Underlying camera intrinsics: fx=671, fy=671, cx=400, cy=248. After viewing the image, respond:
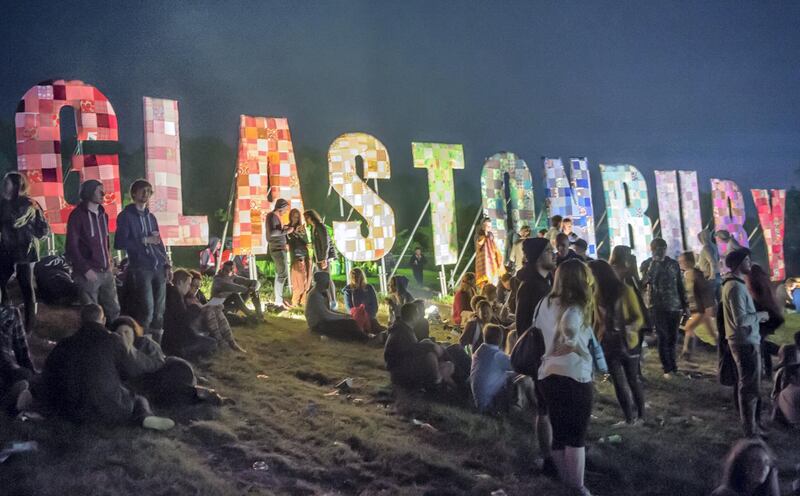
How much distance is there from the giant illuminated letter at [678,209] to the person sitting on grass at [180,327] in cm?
1268

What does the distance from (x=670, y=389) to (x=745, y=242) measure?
11.0 meters

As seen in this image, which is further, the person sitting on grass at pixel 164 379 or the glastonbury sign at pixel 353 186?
the glastonbury sign at pixel 353 186

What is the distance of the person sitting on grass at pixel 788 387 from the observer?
22.5ft

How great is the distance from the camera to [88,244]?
6.67 metres

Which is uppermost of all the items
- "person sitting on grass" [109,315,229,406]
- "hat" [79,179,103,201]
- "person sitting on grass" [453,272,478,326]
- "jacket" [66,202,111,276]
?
"hat" [79,179,103,201]

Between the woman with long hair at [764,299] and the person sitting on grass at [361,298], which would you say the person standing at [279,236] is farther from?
the woman with long hair at [764,299]

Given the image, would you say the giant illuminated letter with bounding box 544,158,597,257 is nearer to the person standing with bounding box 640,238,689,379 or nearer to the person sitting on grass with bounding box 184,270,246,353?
the person standing with bounding box 640,238,689,379

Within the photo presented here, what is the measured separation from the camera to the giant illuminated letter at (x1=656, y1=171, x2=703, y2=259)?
55.2 feet

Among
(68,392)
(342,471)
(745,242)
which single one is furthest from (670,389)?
(745,242)

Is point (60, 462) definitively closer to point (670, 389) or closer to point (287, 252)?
point (287, 252)

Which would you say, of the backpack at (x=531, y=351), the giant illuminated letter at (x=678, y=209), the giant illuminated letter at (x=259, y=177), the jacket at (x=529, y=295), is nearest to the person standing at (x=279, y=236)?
the giant illuminated letter at (x=259, y=177)

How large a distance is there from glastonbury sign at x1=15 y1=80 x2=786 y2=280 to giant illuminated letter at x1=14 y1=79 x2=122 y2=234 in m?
0.01

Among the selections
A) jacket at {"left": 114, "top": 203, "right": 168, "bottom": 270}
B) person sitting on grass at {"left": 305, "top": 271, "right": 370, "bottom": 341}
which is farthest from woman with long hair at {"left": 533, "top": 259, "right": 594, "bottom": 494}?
person sitting on grass at {"left": 305, "top": 271, "right": 370, "bottom": 341}

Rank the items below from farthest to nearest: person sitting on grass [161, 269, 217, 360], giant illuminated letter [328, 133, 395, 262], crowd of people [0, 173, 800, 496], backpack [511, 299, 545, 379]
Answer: giant illuminated letter [328, 133, 395, 262] → person sitting on grass [161, 269, 217, 360] → backpack [511, 299, 545, 379] → crowd of people [0, 173, 800, 496]
